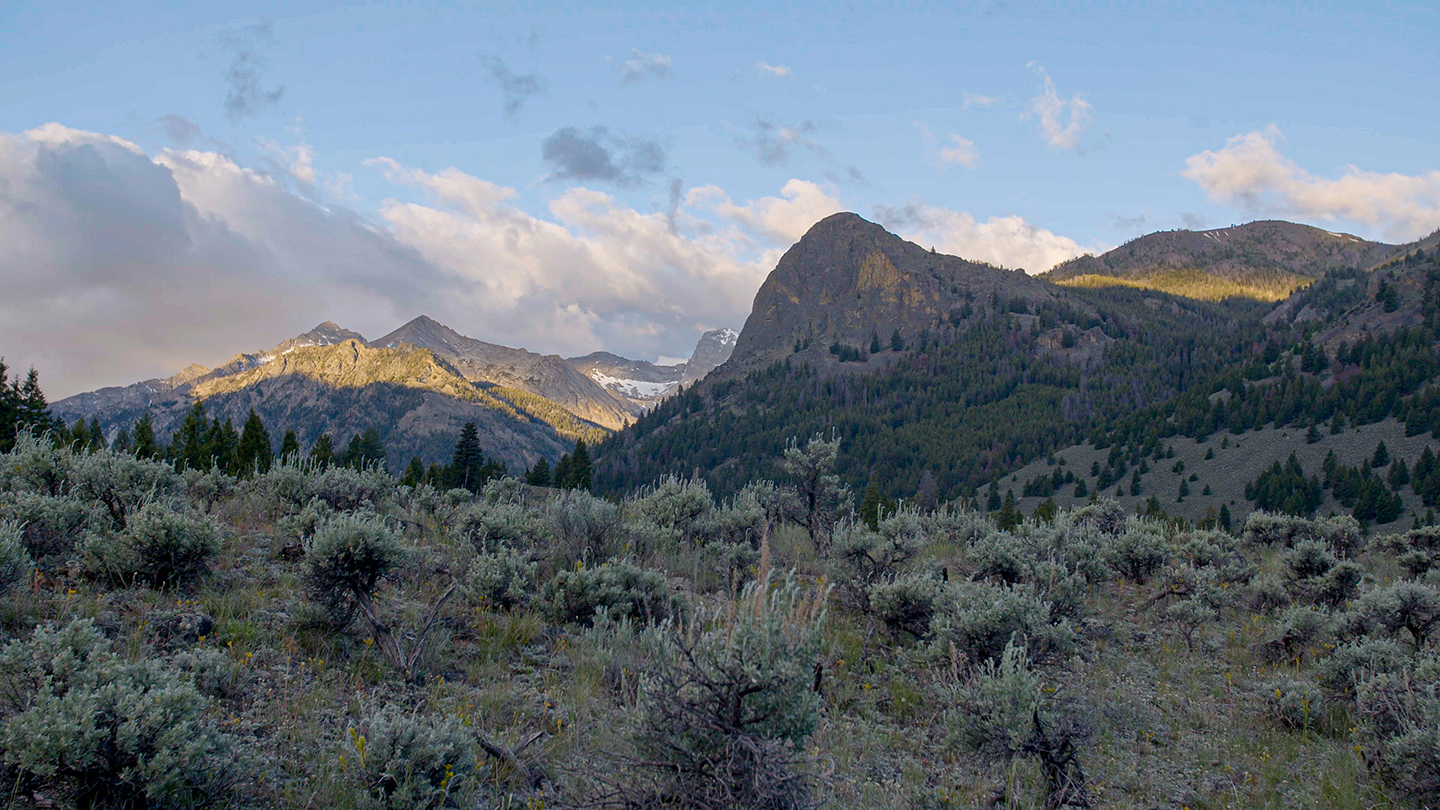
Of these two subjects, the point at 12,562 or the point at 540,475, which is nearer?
the point at 12,562

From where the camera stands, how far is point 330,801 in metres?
3.83

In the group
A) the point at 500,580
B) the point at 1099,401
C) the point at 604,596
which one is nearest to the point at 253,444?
the point at 500,580

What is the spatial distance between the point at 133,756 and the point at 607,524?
668cm

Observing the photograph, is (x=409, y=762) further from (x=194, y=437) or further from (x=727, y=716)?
(x=194, y=437)

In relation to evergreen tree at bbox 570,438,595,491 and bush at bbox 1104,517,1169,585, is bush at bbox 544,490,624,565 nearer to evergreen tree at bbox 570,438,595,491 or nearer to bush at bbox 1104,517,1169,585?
bush at bbox 1104,517,1169,585

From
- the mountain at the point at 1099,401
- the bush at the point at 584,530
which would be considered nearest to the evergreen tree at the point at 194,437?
the bush at the point at 584,530

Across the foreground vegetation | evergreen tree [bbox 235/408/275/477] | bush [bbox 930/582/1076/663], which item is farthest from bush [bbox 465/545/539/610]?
evergreen tree [bbox 235/408/275/477]

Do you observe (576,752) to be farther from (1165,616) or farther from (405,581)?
(1165,616)

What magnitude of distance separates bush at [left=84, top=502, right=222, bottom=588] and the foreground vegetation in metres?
0.03

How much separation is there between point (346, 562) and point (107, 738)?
272cm

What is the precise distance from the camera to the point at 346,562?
6.02 meters

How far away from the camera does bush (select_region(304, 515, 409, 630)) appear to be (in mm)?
5887

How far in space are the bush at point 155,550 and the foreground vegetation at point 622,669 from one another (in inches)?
1.0

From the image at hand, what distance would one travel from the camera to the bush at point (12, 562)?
5.16m
